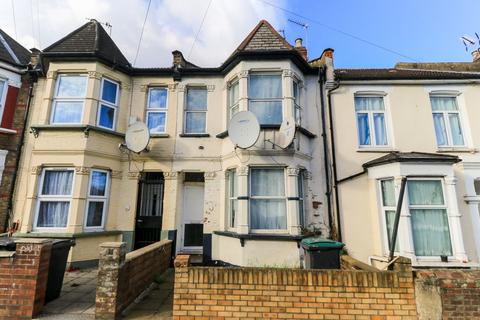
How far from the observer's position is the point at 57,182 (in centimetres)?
759

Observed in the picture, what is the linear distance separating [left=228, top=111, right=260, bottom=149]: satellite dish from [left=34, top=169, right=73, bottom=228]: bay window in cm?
514

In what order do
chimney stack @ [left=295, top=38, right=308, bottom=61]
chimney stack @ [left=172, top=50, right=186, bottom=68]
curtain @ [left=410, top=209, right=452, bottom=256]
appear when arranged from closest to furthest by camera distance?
curtain @ [left=410, top=209, right=452, bottom=256] < chimney stack @ [left=172, top=50, right=186, bottom=68] < chimney stack @ [left=295, top=38, right=308, bottom=61]

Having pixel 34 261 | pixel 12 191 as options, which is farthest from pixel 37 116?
pixel 34 261

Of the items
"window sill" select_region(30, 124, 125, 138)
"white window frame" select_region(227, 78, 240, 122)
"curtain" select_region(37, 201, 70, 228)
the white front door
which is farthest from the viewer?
the white front door

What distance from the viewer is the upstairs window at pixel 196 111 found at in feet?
28.8

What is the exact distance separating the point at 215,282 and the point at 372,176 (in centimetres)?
594

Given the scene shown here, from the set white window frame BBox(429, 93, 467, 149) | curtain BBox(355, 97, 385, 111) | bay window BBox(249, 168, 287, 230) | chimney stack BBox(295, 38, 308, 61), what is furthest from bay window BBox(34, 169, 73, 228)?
white window frame BBox(429, 93, 467, 149)

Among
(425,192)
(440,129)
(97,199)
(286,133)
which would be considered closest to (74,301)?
(97,199)

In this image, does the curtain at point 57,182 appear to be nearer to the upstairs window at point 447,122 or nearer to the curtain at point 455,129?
the upstairs window at point 447,122

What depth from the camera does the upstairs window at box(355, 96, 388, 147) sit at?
27.2 ft

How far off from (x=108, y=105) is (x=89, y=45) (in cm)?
211

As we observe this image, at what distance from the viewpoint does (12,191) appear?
7.80 metres

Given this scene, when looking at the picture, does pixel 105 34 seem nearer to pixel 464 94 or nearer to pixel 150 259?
pixel 150 259

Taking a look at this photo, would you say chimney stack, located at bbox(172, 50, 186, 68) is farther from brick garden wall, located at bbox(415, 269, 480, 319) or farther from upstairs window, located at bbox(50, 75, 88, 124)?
brick garden wall, located at bbox(415, 269, 480, 319)
